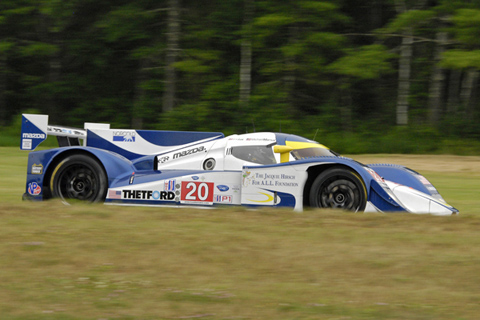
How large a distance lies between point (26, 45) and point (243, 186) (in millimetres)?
22675

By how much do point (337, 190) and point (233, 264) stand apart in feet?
8.20

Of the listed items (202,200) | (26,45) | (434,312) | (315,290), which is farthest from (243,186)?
(26,45)

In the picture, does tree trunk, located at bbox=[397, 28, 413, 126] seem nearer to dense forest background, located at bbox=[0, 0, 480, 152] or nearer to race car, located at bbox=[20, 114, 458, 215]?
dense forest background, located at bbox=[0, 0, 480, 152]

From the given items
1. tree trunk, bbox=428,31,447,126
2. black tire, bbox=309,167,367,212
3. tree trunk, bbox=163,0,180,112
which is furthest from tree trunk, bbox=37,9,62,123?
black tire, bbox=309,167,367,212

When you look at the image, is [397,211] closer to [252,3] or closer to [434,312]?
[434,312]

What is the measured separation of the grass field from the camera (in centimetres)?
377

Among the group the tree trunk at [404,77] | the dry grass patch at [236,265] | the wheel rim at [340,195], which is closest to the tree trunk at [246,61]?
the tree trunk at [404,77]

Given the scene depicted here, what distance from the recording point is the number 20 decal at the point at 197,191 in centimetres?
718

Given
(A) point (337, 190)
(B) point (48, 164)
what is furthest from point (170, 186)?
(A) point (337, 190)

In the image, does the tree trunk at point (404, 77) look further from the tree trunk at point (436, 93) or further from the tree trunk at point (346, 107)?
the tree trunk at point (346, 107)

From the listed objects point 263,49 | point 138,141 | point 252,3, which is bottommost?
point 138,141

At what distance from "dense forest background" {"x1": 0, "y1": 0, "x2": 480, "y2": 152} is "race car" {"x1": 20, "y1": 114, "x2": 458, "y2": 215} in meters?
12.4

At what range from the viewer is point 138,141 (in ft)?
27.3

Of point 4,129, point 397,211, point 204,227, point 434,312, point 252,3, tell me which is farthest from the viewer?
point 4,129
